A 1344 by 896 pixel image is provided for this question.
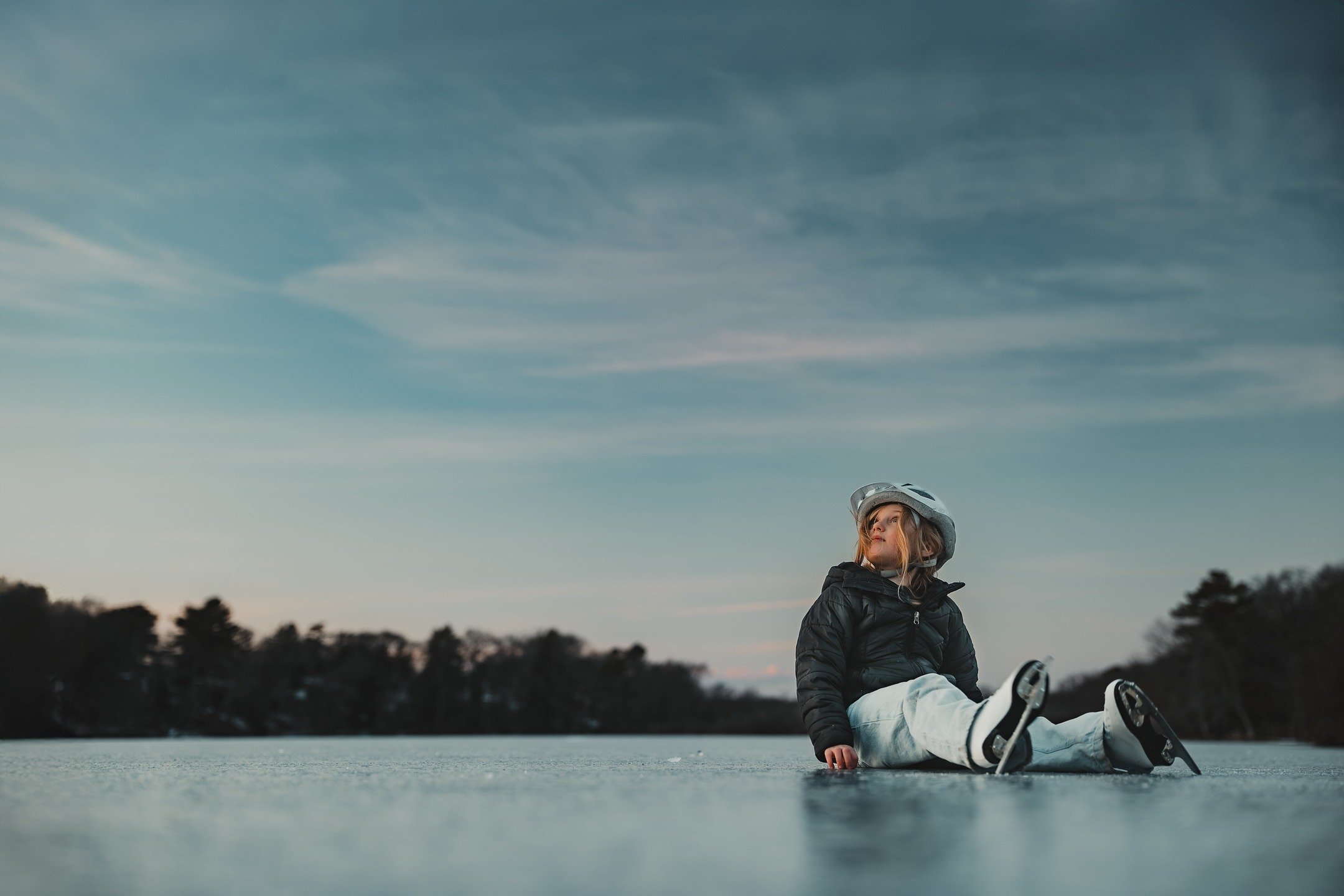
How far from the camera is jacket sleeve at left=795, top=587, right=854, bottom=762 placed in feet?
11.9

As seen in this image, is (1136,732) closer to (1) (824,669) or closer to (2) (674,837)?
(1) (824,669)

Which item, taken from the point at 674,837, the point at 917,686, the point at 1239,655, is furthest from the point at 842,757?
the point at 1239,655

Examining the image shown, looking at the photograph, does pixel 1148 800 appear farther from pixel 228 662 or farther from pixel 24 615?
pixel 228 662

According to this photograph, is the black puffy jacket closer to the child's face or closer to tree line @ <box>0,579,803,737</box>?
the child's face

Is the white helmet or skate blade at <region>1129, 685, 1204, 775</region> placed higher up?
the white helmet

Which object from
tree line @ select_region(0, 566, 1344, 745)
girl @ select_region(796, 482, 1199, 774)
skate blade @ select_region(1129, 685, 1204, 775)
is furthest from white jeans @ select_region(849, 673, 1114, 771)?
tree line @ select_region(0, 566, 1344, 745)

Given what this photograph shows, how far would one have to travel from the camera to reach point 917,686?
3492mm

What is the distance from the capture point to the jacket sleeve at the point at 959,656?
4.23 m

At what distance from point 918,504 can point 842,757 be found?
3.66ft

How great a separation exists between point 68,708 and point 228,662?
10.3 meters

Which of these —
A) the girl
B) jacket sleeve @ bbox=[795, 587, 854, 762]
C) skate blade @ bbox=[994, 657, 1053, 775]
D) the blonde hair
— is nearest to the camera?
skate blade @ bbox=[994, 657, 1053, 775]

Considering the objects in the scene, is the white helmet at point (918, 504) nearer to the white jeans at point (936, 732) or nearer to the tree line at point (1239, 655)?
the white jeans at point (936, 732)

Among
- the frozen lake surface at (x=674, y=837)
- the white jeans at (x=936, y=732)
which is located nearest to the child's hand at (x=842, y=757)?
the white jeans at (x=936, y=732)

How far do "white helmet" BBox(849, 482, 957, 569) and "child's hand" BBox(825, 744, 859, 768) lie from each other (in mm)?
891
